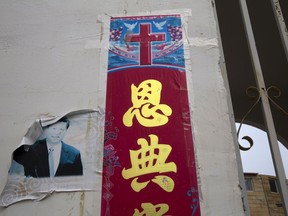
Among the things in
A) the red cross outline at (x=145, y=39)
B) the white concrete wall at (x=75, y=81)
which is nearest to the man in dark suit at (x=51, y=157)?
the white concrete wall at (x=75, y=81)

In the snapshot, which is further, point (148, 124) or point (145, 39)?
point (145, 39)

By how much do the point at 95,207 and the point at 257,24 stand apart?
8.24 feet

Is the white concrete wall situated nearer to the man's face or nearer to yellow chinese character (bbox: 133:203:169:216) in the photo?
the man's face

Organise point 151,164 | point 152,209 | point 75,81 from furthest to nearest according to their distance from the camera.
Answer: point 75,81 < point 151,164 < point 152,209

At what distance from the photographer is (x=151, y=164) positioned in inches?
66.8

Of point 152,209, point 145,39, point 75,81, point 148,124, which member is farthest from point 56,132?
point 145,39

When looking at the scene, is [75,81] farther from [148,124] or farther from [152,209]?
[152,209]

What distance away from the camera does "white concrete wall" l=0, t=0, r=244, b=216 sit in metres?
1.65

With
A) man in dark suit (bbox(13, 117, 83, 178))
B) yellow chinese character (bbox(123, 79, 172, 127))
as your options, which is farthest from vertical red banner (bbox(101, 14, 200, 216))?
man in dark suit (bbox(13, 117, 83, 178))

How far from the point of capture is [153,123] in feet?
5.97

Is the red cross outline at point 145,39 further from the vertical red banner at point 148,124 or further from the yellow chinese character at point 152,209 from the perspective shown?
the yellow chinese character at point 152,209

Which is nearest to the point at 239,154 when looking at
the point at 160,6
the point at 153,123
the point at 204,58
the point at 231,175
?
the point at 231,175

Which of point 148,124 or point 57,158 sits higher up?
point 148,124

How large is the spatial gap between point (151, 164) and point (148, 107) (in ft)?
1.21
